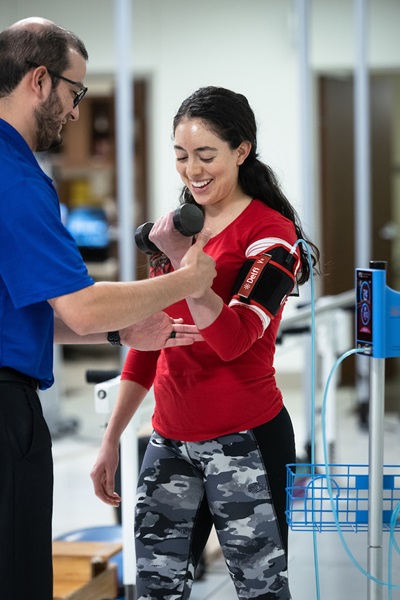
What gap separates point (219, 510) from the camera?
6.10 feet

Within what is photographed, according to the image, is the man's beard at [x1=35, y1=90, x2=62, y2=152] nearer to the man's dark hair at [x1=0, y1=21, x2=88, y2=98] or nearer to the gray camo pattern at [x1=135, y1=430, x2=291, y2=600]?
the man's dark hair at [x1=0, y1=21, x2=88, y2=98]

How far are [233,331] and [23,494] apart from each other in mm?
473

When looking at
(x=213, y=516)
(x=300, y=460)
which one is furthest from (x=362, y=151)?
(x=213, y=516)

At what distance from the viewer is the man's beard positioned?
1.75 metres

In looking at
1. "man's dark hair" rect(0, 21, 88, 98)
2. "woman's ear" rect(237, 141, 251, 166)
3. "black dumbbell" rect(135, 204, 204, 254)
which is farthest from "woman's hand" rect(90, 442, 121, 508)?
"man's dark hair" rect(0, 21, 88, 98)

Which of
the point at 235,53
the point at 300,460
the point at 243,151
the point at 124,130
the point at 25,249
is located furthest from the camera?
the point at 235,53

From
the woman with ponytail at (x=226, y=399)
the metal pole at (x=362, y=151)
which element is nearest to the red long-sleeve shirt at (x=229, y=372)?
the woman with ponytail at (x=226, y=399)

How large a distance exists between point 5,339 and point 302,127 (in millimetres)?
4060

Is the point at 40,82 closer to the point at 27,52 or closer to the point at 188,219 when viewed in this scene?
the point at 27,52

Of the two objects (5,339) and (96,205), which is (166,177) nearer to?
(96,205)

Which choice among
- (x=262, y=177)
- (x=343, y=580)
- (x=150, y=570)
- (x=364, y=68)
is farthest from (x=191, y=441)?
(x=364, y=68)

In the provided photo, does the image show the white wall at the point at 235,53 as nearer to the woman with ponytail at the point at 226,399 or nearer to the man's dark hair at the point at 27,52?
the woman with ponytail at the point at 226,399

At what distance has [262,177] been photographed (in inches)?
78.2

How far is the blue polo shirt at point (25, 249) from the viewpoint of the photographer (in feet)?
5.32
